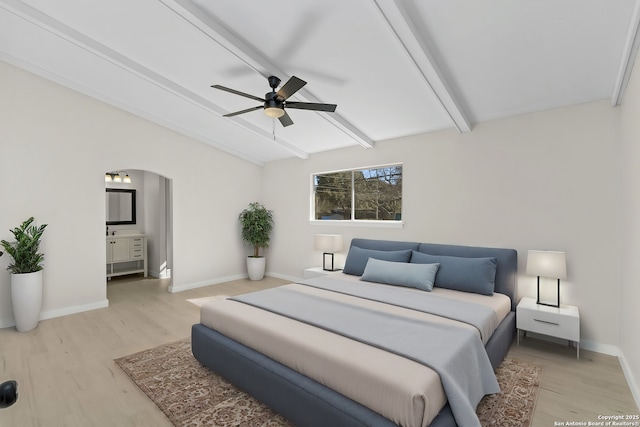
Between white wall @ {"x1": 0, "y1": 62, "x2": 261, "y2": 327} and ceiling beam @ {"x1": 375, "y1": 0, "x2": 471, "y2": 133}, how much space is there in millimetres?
4330

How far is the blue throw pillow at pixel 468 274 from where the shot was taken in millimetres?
3395

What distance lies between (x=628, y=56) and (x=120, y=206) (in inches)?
317

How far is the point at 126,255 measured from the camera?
6.31 metres

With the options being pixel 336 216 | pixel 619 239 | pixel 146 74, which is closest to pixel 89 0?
pixel 146 74

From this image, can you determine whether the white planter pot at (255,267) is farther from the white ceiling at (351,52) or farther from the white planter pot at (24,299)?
the white planter pot at (24,299)

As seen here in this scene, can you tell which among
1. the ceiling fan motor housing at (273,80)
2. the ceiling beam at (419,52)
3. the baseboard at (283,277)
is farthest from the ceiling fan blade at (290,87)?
the baseboard at (283,277)

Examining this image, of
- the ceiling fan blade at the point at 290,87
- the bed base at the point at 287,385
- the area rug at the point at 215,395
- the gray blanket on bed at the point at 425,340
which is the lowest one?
the area rug at the point at 215,395

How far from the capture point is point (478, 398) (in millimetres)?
2014

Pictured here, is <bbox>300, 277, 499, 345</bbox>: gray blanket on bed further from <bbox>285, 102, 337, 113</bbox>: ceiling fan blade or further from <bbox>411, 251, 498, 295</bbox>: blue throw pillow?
<bbox>285, 102, 337, 113</bbox>: ceiling fan blade

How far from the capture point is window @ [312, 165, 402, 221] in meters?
4.93

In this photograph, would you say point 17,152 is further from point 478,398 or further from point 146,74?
point 478,398

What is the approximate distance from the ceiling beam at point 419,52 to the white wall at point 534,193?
2.27 feet

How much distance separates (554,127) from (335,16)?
2709 mm

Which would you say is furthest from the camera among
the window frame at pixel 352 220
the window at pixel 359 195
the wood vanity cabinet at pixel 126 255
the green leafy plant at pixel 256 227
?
the green leafy plant at pixel 256 227
